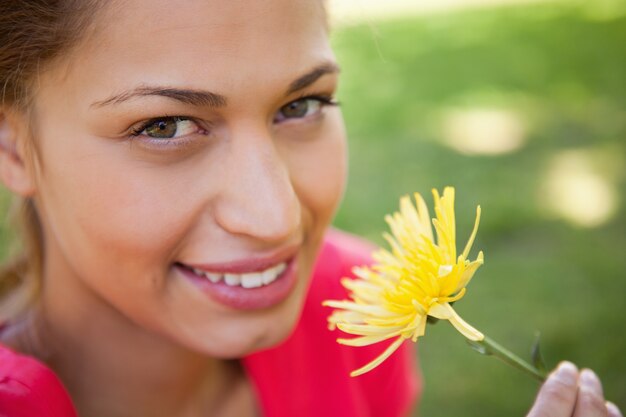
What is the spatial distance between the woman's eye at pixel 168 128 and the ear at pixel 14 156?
304mm

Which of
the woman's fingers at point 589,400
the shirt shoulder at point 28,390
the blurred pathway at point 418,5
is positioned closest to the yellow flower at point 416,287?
the woman's fingers at point 589,400

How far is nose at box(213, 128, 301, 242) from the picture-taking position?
4.99ft

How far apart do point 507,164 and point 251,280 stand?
3.71 metres

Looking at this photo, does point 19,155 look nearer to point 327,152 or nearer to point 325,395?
point 327,152

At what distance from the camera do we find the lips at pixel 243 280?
1625mm

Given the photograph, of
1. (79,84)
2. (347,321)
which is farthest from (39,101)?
(347,321)

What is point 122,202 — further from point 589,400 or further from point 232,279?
point 589,400

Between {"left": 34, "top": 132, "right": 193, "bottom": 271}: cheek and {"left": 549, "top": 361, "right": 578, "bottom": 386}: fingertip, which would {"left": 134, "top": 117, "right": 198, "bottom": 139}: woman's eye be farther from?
{"left": 549, "top": 361, "right": 578, "bottom": 386}: fingertip

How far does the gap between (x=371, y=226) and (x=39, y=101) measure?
10.5 ft

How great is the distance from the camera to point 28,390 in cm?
158

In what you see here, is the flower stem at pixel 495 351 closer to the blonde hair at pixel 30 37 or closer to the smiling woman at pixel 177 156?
the smiling woman at pixel 177 156

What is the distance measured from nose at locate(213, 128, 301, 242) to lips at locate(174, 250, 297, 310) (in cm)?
10

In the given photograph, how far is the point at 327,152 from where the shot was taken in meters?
1.76

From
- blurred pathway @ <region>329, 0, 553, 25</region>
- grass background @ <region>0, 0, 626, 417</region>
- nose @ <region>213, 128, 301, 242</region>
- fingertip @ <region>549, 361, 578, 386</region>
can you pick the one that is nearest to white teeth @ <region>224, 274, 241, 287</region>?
nose @ <region>213, 128, 301, 242</region>
